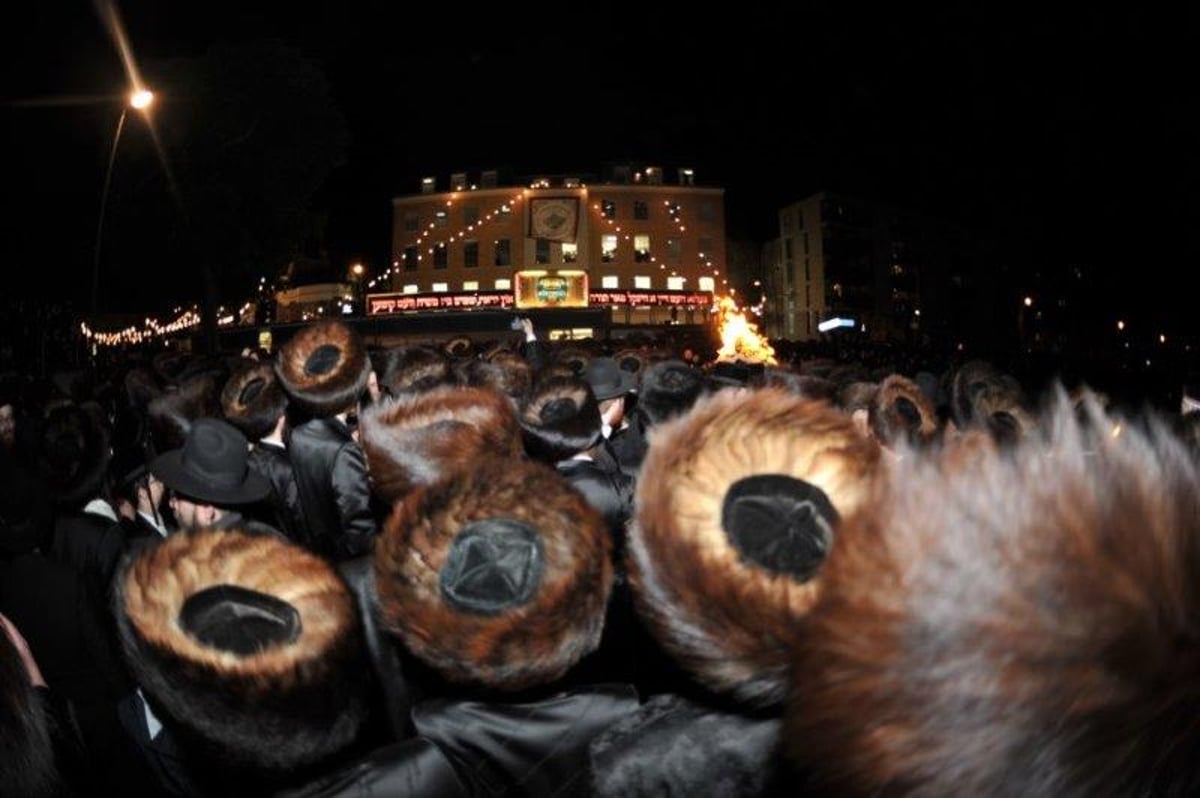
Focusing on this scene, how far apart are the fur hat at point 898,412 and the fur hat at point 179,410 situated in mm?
4632

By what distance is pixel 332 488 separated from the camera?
4891 mm

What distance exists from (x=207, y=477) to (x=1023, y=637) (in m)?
3.57

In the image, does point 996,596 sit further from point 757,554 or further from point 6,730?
point 6,730

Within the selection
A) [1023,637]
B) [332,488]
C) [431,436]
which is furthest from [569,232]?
[1023,637]

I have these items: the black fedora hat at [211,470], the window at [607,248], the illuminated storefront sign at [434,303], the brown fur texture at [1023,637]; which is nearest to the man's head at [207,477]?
the black fedora hat at [211,470]

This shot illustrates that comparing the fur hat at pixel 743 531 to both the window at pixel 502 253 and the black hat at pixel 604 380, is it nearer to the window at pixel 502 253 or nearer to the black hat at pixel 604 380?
the black hat at pixel 604 380

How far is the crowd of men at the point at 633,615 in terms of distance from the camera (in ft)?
2.93

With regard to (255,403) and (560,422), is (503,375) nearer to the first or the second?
(255,403)

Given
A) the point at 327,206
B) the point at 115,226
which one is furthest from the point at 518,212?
the point at 115,226

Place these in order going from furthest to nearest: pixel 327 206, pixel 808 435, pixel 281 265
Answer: pixel 327 206, pixel 281 265, pixel 808 435

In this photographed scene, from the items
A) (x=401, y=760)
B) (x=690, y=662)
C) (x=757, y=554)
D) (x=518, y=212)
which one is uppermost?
(x=518, y=212)

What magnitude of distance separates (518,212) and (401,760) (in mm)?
72445

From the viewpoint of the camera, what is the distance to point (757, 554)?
1703mm

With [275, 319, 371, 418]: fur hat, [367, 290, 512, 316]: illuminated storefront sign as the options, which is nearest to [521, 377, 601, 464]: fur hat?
[275, 319, 371, 418]: fur hat
